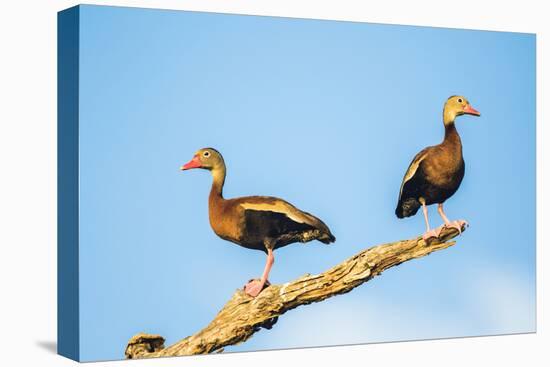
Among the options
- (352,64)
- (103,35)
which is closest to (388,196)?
(352,64)

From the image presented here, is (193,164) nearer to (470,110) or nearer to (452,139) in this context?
(452,139)

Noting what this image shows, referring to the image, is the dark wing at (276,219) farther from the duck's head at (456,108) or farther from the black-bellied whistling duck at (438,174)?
the duck's head at (456,108)

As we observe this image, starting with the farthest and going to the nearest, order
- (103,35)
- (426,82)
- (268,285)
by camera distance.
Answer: (426,82) → (268,285) → (103,35)

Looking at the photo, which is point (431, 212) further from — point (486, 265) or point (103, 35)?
point (103, 35)

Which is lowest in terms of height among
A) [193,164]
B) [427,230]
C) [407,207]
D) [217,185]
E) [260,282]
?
[260,282]

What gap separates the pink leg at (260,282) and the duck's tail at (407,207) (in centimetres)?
103

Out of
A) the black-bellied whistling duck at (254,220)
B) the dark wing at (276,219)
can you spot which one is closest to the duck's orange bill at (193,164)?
the black-bellied whistling duck at (254,220)

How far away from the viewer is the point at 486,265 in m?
8.91

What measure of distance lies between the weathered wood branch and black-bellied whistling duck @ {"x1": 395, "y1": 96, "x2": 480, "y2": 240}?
0.22m

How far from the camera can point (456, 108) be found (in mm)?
8805

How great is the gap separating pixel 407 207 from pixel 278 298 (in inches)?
46.4

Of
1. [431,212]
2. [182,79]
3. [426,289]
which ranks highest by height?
[182,79]

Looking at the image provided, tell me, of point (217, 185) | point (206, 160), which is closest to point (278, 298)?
point (217, 185)

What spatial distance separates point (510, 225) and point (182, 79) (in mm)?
2745
